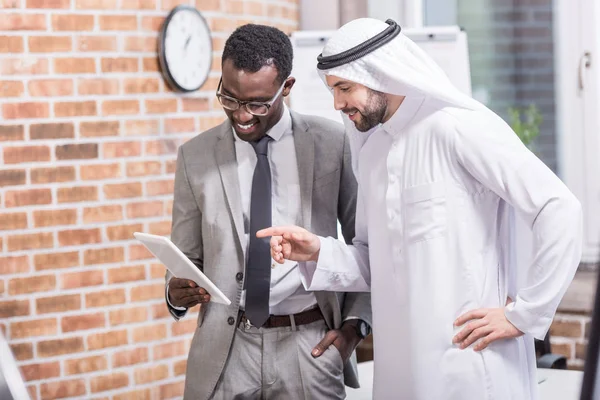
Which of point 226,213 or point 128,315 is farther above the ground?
point 226,213

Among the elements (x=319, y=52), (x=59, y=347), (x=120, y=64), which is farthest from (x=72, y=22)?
(x=59, y=347)

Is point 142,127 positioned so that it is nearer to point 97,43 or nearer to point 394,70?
point 97,43

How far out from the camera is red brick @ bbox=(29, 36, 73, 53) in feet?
10.8

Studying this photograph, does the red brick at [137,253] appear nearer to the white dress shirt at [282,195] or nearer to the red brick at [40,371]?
the red brick at [40,371]

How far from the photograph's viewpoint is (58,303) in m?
3.38

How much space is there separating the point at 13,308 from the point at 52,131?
2.40 feet

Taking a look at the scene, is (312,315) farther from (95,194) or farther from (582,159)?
(582,159)

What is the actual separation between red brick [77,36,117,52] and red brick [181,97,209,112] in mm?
411

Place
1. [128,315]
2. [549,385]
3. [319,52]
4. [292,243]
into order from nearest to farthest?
→ [292,243], [549,385], [128,315], [319,52]

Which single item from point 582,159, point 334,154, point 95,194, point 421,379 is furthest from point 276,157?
point 582,159

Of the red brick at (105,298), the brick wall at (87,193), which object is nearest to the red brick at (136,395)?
the brick wall at (87,193)

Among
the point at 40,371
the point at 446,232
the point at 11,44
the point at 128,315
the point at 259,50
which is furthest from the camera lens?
the point at 128,315

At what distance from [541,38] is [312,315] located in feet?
9.29

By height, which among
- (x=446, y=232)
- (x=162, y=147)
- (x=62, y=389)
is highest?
(x=162, y=147)
